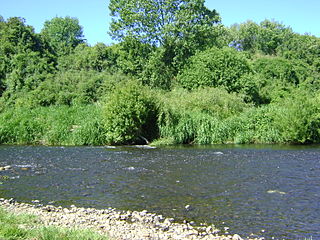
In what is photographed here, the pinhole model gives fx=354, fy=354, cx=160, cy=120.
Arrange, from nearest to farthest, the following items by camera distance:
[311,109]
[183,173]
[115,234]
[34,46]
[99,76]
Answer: [115,234]
[183,173]
[311,109]
[99,76]
[34,46]

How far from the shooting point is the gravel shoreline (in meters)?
8.77

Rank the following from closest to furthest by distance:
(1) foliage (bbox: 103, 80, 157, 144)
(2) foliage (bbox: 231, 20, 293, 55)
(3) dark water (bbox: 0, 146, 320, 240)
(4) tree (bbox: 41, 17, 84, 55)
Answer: (3) dark water (bbox: 0, 146, 320, 240), (1) foliage (bbox: 103, 80, 157, 144), (2) foliage (bbox: 231, 20, 293, 55), (4) tree (bbox: 41, 17, 84, 55)

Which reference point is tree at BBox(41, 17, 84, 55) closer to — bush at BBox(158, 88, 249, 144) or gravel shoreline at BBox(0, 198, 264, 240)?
bush at BBox(158, 88, 249, 144)

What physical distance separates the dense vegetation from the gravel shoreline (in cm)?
1700

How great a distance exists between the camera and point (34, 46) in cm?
5450

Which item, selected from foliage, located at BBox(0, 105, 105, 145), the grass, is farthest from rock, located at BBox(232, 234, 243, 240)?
foliage, located at BBox(0, 105, 105, 145)

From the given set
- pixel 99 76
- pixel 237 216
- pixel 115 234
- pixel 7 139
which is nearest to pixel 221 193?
pixel 237 216

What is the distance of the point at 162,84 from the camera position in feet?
149

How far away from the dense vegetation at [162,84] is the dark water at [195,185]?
267 inches

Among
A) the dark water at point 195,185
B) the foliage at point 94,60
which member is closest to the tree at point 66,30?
the foliage at point 94,60

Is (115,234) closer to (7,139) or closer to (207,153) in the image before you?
(207,153)

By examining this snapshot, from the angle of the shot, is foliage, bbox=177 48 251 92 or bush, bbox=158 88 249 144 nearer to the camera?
bush, bbox=158 88 249 144

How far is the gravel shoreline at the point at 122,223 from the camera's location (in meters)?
8.77

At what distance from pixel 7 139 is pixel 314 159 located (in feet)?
81.6
